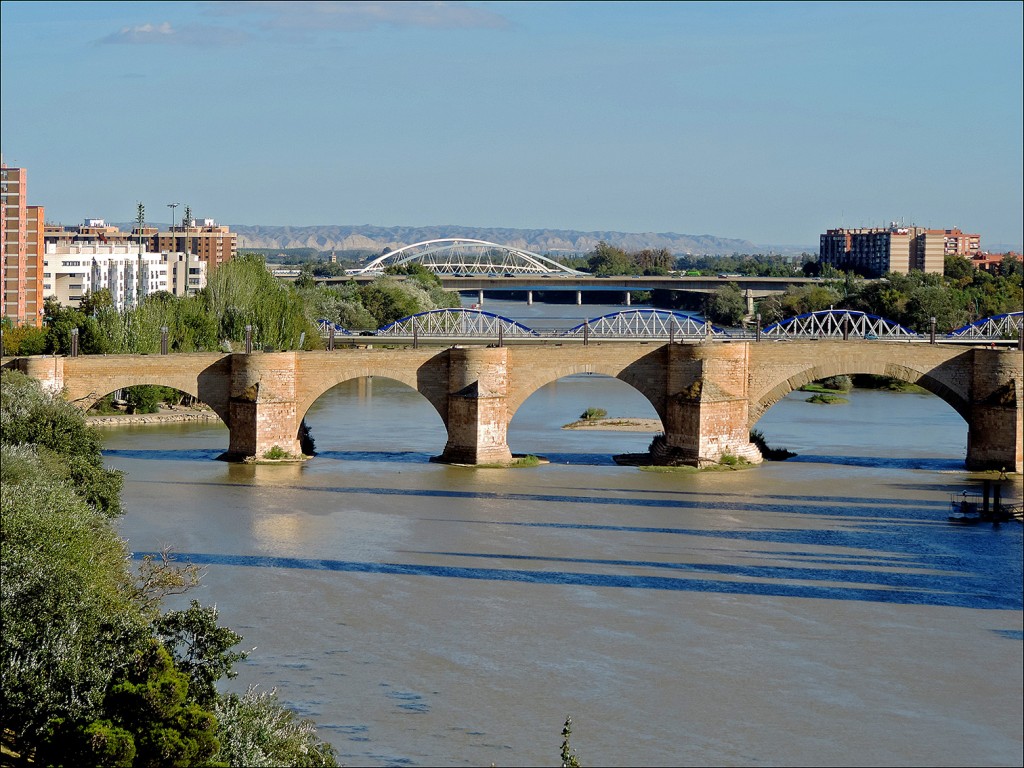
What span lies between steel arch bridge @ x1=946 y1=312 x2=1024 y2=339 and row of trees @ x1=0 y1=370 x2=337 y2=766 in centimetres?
2871

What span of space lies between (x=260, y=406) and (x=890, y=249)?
6925 centimetres

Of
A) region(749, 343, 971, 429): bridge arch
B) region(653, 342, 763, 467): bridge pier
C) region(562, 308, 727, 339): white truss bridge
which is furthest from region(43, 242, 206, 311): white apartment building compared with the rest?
region(749, 343, 971, 429): bridge arch

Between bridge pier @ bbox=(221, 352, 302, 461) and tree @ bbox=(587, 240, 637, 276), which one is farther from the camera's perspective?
tree @ bbox=(587, 240, 637, 276)

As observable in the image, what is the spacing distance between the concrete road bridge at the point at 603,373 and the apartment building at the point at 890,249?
2164 inches

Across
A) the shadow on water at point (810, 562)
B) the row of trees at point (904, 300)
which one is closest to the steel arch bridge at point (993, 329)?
the row of trees at point (904, 300)

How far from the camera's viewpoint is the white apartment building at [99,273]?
176 feet

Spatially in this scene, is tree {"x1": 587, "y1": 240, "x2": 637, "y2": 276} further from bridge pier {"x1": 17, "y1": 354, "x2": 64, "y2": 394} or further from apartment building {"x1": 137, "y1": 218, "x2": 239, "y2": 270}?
bridge pier {"x1": 17, "y1": 354, "x2": 64, "y2": 394}

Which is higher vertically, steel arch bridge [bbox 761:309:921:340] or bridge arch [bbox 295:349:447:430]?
steel arch bridge [bbox 761:309:921:340]

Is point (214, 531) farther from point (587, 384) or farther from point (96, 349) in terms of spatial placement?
point (587, 384)

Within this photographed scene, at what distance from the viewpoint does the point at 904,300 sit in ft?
183

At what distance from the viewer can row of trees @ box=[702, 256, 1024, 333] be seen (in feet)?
174

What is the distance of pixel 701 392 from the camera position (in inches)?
1118

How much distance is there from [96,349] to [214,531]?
46.4 feet

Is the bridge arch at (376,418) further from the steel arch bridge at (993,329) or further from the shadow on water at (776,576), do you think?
the steel arch bridge at (993,329)
